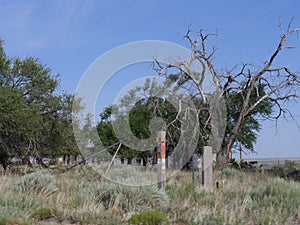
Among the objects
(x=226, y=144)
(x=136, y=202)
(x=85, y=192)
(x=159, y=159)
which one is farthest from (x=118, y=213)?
(x=226, y=144)

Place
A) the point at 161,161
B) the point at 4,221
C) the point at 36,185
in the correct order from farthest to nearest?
the point at 161,161
the point at 36,185
the point at 4,221

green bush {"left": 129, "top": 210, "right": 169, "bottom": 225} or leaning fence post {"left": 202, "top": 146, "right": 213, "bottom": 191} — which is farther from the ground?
leaning fence post {"left": 202, "top": 146, "right": 213, "bottom": 191}

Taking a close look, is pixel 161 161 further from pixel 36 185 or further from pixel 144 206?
pixel 36 185

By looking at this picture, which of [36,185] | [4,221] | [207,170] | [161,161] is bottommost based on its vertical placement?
[4,221]

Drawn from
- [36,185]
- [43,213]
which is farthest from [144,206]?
[36,185]

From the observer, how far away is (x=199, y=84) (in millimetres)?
20125

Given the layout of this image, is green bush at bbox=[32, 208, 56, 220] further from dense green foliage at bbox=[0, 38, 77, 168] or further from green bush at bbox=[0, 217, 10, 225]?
dense green foliage at bbox=[0, 38, 77, 168]

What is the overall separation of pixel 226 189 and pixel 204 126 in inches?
392

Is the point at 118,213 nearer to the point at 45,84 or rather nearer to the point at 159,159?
the point at 159,159

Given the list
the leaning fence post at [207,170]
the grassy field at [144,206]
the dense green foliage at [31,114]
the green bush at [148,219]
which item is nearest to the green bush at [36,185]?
the grassy field at [144,206]

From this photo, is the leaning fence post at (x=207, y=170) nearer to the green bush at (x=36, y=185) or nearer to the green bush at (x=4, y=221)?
the green bush at (x=36, y=185)

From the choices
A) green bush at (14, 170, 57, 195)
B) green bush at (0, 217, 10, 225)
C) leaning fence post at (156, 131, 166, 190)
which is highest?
leaning fence post at (156, 131, 166, 190)

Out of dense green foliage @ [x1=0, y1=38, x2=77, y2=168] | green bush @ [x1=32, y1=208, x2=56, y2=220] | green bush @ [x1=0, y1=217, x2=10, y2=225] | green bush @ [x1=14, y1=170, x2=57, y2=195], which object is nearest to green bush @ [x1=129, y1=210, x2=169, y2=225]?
green bush @ [x1=32, y1=208, x2=56, y2=220]

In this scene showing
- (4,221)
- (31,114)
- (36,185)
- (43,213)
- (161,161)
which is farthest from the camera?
(31,114)
